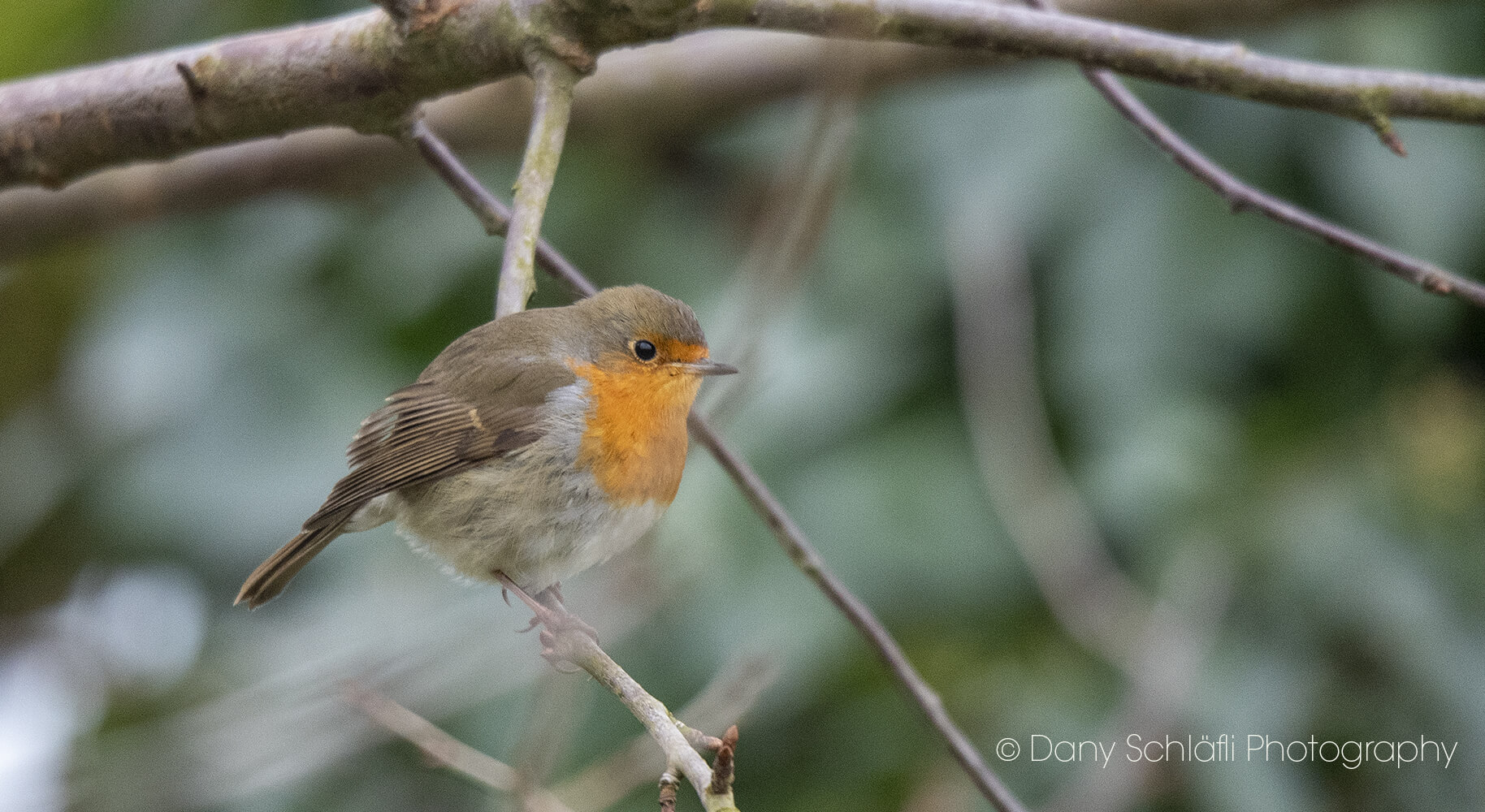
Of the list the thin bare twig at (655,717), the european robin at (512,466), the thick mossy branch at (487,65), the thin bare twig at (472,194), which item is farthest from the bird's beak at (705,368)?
the thin bare twig at (655,717)

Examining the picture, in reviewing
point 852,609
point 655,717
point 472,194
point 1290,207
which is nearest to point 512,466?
point 472,194

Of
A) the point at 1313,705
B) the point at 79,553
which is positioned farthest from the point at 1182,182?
the point at 79,553

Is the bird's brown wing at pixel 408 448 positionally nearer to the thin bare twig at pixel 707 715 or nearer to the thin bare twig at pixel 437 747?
the thin bare twig at pixel 437 747

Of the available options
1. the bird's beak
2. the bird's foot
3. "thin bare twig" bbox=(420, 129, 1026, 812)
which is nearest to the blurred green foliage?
the bird's foot

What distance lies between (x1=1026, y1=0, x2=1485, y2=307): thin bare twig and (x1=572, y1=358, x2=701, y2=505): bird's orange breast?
3.31 ft

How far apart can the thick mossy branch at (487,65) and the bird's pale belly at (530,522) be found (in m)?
0.73

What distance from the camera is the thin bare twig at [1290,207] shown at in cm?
207

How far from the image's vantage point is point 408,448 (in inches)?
102

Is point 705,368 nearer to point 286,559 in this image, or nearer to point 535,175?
point 286,559

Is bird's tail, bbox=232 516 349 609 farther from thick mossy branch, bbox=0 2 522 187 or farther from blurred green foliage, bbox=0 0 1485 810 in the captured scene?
thick mossy branch, bbox=0 2 522 187

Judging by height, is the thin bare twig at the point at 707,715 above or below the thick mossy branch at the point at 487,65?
below

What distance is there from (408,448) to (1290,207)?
1.64 meters

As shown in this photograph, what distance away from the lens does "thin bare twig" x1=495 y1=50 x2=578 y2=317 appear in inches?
72.4

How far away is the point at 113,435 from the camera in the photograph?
430 centimetres
